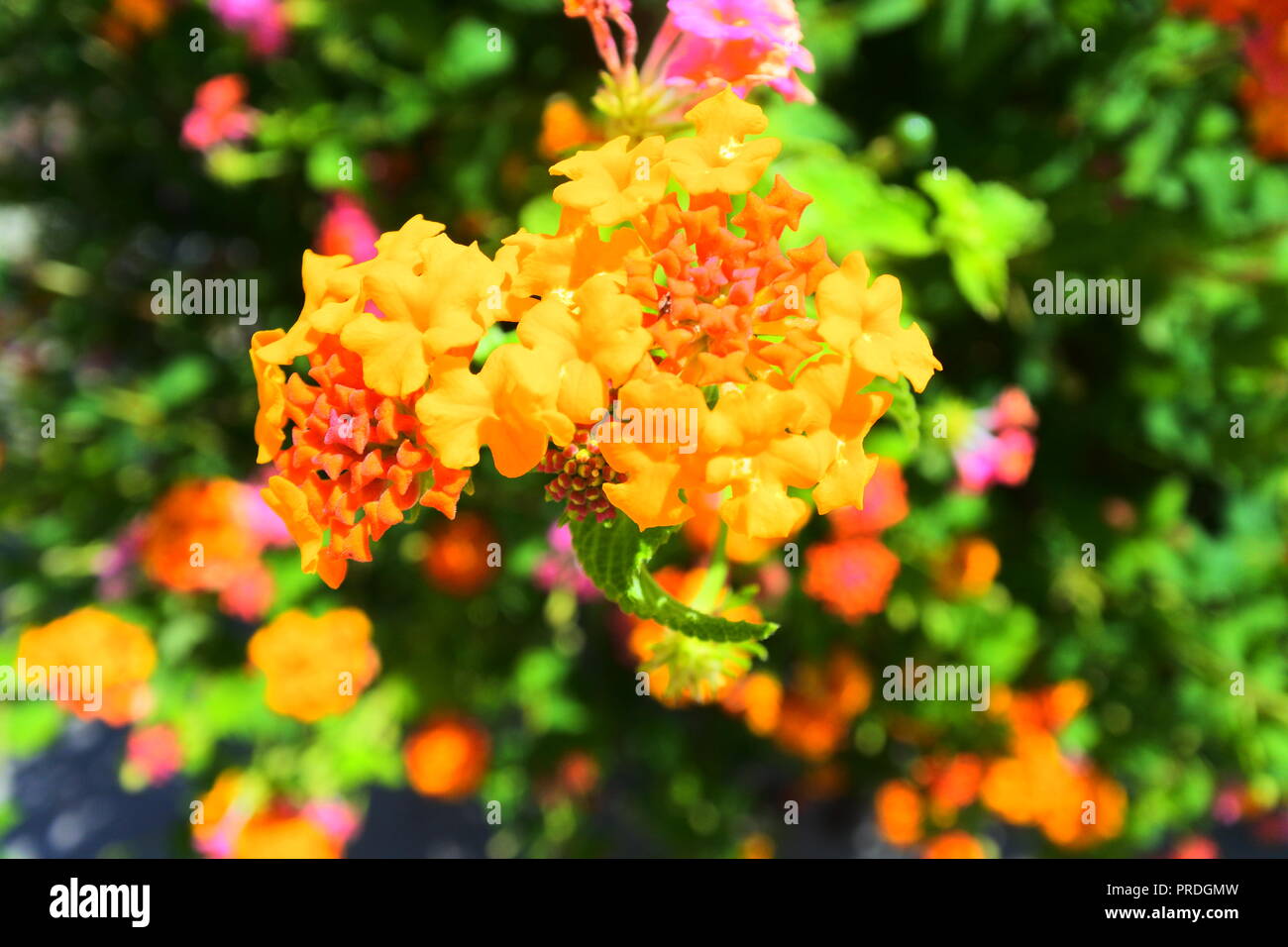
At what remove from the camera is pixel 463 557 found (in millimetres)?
1847

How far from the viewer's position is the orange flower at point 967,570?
176 centimetres

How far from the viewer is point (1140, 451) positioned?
6.31 feet

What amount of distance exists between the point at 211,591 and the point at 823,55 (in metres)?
1.97

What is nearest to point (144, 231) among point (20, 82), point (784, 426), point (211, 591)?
point (20, 82)

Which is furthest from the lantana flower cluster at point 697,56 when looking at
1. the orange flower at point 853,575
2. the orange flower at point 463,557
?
the orange flower at point 463,557

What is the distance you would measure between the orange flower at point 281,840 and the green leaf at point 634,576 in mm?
1323

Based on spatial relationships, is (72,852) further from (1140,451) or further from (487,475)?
(1140,451)

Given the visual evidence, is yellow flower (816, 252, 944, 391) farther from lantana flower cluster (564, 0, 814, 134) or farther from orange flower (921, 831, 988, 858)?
orange flower (921, 831, 988, 858)

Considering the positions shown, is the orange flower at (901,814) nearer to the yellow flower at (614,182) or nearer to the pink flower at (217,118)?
the yellow flower at (614,182)

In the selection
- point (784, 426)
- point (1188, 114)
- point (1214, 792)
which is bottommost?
point (1214, 792)

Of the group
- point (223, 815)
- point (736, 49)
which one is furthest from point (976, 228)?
point (223, 815)

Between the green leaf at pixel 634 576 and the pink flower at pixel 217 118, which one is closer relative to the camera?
the green leaf at pixel 634 576

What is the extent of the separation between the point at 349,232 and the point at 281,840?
1.32 m

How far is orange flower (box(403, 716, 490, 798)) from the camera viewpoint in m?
1.89
